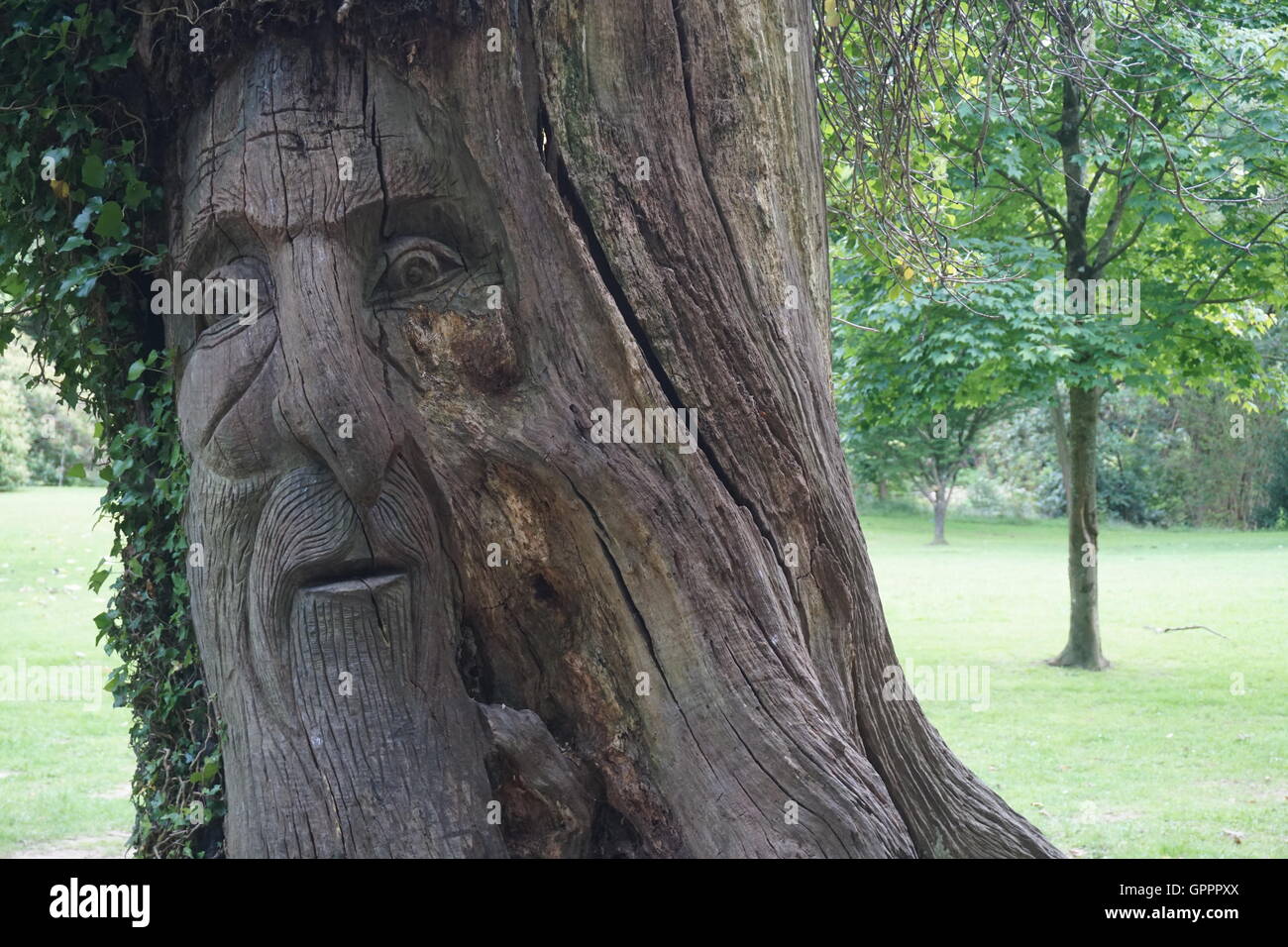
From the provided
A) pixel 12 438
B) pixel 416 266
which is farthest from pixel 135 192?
pixel 12 438

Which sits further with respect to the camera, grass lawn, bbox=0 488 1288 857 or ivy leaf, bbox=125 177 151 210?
grass lawn, bbox=0 488 1288 857

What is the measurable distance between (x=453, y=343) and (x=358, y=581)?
0.78 metres

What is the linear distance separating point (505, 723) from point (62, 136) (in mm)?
2440

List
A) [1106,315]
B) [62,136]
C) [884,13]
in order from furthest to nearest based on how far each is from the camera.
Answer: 1. [1106,315]
2. [884,13]
3. [62,136]

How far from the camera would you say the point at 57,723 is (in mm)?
10109

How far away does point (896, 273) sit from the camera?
656 centimetres

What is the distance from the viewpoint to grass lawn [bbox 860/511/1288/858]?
8500 mm

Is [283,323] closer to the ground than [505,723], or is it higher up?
higher up

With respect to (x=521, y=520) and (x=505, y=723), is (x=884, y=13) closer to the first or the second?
(x=521, y=520)

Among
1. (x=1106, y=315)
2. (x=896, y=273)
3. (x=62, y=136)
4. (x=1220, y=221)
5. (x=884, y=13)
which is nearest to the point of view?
(x=62, y=136)

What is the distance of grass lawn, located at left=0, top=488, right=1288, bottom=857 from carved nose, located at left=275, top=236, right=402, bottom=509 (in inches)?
200

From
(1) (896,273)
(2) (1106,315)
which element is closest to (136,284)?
(1) (896,273)

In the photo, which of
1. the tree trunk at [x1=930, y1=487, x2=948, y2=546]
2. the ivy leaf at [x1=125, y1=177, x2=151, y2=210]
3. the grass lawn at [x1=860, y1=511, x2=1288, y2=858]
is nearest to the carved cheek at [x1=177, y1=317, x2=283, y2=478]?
the ivy leaf at [x1=125, y1=177, x2=151, y2=210]

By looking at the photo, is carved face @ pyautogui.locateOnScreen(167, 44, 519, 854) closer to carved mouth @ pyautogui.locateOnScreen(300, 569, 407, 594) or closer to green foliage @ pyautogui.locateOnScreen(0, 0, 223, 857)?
carved mouth @ pyautogui.locateOnScreen(300, 569, 407, 594)
